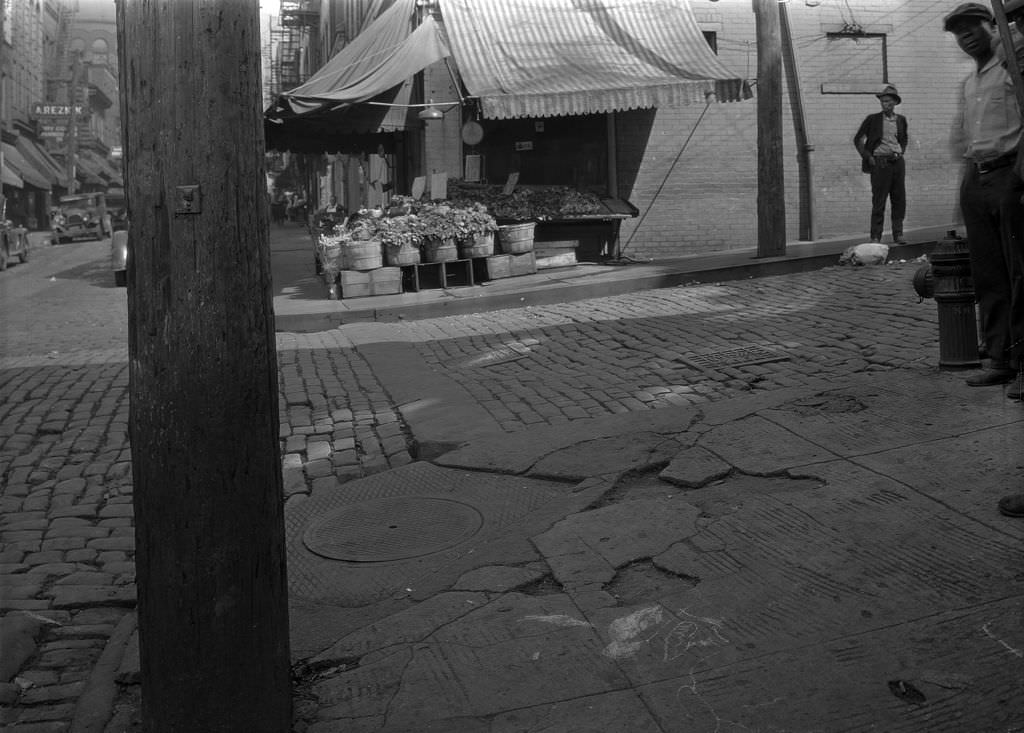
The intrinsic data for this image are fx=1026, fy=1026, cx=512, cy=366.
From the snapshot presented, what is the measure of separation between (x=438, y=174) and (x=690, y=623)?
1239cm

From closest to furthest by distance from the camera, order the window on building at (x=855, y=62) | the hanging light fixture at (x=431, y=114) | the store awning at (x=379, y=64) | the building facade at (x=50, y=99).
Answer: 1. the store awning at (x=379, y=64)
2. the hanging light fixture at (x=431, y=114)
3. the window on building at (x=855, y=62)
4. the building facade at (x=50, y=99)

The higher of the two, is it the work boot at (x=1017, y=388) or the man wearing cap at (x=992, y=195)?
the man wearing cap at (x=992, y=195)

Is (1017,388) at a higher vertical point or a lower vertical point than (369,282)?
lower

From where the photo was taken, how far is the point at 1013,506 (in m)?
3.88

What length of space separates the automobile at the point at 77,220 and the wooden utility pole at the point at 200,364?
41.0 metres

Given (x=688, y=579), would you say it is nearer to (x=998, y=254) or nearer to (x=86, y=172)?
(x=998, y=254)

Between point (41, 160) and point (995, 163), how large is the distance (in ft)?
183

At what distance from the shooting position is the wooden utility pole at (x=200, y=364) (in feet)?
8.89

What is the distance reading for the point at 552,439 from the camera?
5859mm

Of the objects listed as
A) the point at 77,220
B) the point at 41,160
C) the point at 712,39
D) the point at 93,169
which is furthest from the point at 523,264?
the point at 93,169

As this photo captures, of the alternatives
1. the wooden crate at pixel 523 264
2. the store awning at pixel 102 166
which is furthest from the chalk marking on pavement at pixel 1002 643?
the store awning at pixel 102 166

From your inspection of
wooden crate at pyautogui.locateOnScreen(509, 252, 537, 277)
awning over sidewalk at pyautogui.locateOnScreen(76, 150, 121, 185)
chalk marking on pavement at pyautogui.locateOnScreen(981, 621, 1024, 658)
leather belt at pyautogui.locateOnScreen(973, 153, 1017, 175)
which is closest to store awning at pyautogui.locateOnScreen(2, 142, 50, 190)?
awning over sidewalk at pyautogui.locateOnScreen(76, 150, 121, 185)

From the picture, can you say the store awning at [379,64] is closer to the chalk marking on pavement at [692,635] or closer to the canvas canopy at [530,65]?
the canvas canopy at [530,65]

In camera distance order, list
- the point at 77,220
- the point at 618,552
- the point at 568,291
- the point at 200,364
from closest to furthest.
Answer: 1. the point at 200,364
2. the point at 618,552
3. the point at 568,291
4. the point at 77,220
